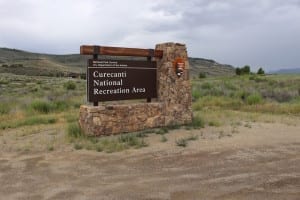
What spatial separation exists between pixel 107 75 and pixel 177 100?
8.25 ft

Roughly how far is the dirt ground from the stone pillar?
1746 millimetres

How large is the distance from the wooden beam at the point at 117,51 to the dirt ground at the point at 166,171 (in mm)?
2478

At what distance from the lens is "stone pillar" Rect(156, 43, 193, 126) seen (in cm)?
1273

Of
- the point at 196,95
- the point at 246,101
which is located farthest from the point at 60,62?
the point at 246,101

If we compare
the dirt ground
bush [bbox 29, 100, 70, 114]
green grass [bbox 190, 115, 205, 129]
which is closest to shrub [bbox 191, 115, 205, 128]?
green grass [bbox 190, 115, 205, 129]

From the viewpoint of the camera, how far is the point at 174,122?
506 inches

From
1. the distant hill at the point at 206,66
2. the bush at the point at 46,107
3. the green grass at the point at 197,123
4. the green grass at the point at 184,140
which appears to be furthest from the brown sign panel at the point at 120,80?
the distant hill at the point at 206,66

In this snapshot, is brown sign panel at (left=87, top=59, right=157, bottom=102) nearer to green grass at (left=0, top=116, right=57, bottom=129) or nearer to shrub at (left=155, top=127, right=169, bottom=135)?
shrub at (left=155, top=127, right=169, bottom=135)

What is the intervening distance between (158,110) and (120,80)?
1.50 metres

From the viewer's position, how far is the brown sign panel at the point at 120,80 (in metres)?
11.3

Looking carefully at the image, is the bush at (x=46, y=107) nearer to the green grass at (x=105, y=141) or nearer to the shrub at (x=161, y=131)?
the green grass at (x=105, y=141)

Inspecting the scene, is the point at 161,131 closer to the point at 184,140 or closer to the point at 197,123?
the point at 184,140

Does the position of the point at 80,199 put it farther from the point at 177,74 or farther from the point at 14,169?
the point at 177,74

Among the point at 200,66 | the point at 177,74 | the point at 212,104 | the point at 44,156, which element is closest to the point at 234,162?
the point at 44,156
